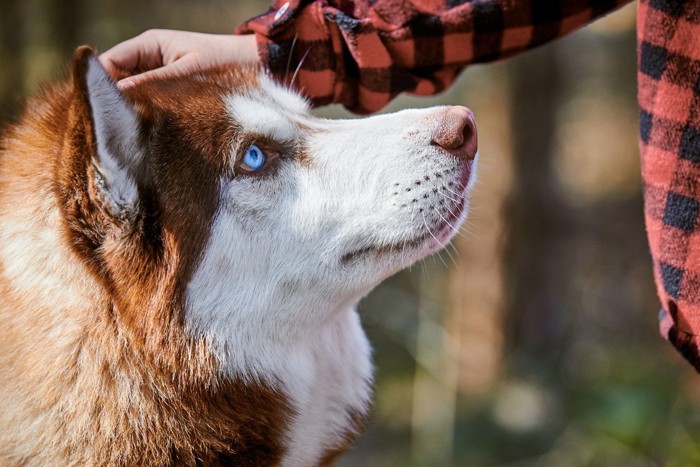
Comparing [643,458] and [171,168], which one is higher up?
[171,168]

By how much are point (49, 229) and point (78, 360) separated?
313 millimetres

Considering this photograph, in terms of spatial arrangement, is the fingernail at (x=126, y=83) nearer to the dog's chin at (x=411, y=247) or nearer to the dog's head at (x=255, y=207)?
the dog's head at (x=255, y=207)

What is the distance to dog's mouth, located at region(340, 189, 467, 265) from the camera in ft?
6.59

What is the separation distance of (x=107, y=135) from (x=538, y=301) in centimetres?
454

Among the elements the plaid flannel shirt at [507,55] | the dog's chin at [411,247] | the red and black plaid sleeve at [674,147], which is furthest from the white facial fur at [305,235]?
the red and black plaid sleeve at [674,147]

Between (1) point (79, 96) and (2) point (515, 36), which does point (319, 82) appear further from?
(1) point (79, 96)

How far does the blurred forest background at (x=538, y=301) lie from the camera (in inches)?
186

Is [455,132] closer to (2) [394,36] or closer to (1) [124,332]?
(2) [394,36]

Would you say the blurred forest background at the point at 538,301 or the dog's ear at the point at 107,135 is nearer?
the dog's ear at the point at 107,135

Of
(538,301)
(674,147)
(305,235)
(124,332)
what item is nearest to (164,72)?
(305,235)

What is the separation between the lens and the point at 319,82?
2.44 meters

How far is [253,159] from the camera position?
2.05 metres

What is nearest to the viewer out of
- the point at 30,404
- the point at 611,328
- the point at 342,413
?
the point at 30,404

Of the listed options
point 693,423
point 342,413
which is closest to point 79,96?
point 342,413
